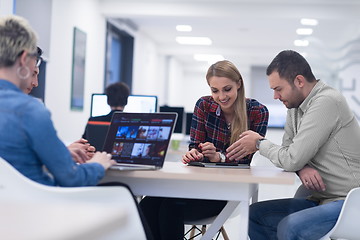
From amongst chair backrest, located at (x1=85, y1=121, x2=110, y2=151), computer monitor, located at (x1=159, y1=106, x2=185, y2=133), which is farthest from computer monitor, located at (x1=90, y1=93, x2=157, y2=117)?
chair backrest, located at (x1=85, y1=121, x2=110, y2=151)

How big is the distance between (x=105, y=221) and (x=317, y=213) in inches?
66.0

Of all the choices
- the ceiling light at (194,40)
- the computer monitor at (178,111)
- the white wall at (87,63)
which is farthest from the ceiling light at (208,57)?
the computer monitor at (178,111)

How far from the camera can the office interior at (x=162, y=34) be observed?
273 inches

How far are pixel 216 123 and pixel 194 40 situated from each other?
10.5 m

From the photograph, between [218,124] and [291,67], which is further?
[218,124]

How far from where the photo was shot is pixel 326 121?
2203 millimetres

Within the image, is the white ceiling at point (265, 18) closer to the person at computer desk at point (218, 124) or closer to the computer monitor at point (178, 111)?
the computer monitor at point (178, 111)

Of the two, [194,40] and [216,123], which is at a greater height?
[194,40]

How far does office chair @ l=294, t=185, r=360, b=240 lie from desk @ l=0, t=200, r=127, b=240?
1.48m

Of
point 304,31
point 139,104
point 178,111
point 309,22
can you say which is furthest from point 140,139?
point 304,31

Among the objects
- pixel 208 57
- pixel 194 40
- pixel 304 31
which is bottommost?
pixel 208 57

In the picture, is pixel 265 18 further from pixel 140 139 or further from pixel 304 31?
pixel 140 139

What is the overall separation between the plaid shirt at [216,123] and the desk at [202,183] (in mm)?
790

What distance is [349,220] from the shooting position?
2.01 metres
